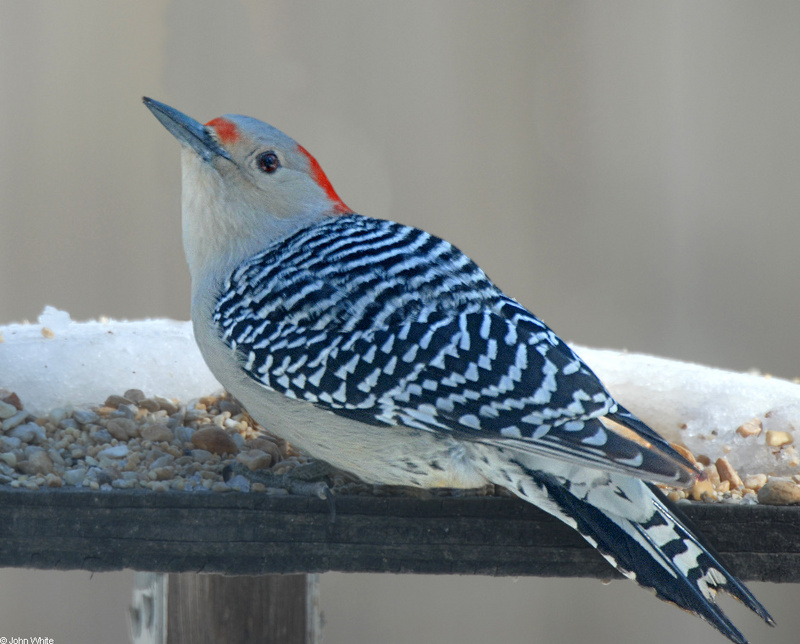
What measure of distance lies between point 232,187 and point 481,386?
3.01ft

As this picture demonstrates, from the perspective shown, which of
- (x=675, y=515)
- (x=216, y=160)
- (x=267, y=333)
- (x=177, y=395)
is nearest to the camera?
(x=675, y=515)

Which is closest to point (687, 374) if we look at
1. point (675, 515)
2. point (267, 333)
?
point (675, 515)

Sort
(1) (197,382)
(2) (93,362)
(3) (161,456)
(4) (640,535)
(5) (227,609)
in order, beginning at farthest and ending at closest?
(1) (197,382)
(2) (93,362)
(5) (227,609)
(3) (161,456)
(4) (640,535)

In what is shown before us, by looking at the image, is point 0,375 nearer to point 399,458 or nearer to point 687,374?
point 399,458

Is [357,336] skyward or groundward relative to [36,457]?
skyward

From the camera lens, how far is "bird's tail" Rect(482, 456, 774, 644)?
5.62 ft

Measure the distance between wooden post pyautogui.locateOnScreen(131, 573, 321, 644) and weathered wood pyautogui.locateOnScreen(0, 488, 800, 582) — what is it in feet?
1.10

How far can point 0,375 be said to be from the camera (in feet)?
7.72

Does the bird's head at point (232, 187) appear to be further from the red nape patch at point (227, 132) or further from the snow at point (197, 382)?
the snow at point (197, 382)

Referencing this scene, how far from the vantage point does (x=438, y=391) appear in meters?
1.78

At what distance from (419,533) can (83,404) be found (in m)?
0.99

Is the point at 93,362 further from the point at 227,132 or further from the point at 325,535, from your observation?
the point at 325,535

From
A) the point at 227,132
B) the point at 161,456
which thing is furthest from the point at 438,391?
the point at 227,132

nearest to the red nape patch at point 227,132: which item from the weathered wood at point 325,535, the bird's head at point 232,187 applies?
the bird's head at point 232,187
